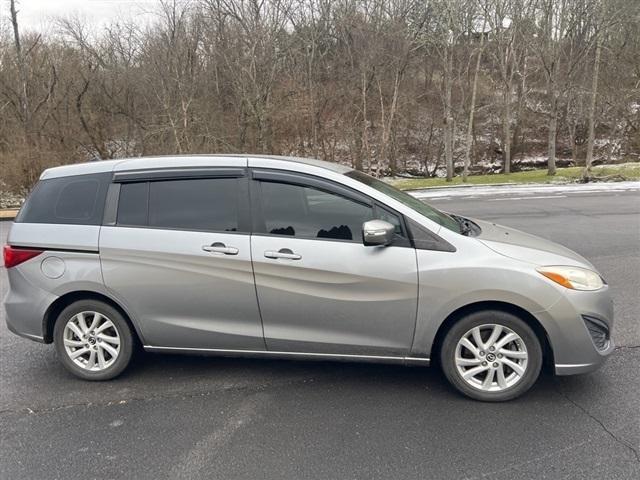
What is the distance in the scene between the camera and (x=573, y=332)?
3.12 m

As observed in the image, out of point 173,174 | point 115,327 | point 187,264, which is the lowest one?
point 115,327

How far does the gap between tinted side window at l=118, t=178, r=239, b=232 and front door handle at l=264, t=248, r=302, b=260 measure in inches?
13.1

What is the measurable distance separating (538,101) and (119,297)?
38619 mm

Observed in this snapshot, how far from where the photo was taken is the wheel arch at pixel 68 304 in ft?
11.9

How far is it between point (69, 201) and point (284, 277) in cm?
186

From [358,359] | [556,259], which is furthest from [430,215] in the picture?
[358,359]

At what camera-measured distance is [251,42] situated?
2105 cm

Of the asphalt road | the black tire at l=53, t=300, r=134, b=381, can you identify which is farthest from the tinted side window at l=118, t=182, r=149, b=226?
the asphalt road

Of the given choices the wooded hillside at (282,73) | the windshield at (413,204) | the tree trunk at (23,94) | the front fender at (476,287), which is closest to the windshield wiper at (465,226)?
the windshield at (413,204)

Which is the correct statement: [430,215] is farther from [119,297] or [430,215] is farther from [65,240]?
[65,240]

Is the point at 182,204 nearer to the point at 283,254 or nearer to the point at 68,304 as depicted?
the point at 283,254

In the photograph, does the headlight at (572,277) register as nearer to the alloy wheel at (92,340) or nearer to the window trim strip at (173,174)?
the window trim strip at (173,174)

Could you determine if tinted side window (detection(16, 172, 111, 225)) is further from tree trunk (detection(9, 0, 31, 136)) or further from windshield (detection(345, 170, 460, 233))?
tree trunk (detection(9, 0, 31, 136))

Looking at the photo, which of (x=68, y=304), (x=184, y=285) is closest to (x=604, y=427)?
(x=184, y=285)
